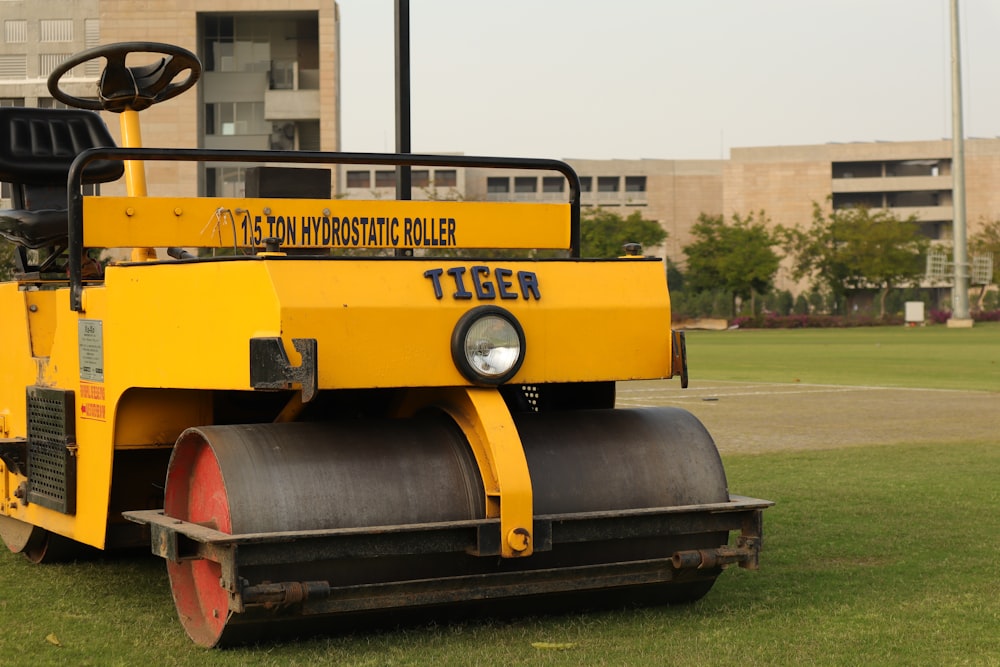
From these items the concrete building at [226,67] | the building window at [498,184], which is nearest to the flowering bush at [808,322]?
the concrete building at [226,67]

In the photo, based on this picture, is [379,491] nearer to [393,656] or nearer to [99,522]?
[393,656]

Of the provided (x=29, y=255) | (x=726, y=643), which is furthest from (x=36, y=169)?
(x=726, y=643)

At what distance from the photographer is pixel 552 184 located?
137375 millimetres

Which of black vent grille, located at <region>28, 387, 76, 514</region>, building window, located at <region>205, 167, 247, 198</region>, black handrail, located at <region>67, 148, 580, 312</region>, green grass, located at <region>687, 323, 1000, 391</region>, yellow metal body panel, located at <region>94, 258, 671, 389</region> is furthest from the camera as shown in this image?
building window, located at <region>205, 167, 247, 198</region>

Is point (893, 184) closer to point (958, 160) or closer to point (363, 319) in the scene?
point (958, 160)

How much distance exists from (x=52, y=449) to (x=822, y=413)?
1228 centimetres

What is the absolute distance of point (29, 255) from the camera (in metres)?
7.65

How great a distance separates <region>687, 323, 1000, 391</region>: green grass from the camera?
80.9 feet

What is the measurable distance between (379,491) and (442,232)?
1.83 m

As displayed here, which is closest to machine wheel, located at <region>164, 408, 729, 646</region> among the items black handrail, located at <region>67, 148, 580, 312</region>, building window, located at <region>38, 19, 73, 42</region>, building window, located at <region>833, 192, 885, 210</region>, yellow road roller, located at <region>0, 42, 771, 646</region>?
yellow road roller, located at <region>0, 42, 771, 646</region>

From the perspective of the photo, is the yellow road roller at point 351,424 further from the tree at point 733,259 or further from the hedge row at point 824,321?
the tree at point 733,259

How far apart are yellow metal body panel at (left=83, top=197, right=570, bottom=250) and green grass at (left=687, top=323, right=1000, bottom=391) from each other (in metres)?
16.5

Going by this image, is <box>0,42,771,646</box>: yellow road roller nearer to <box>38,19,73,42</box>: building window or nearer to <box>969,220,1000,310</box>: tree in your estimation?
<box>38,19,73,42</box>: building window

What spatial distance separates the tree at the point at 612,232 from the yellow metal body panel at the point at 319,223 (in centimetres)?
7515
